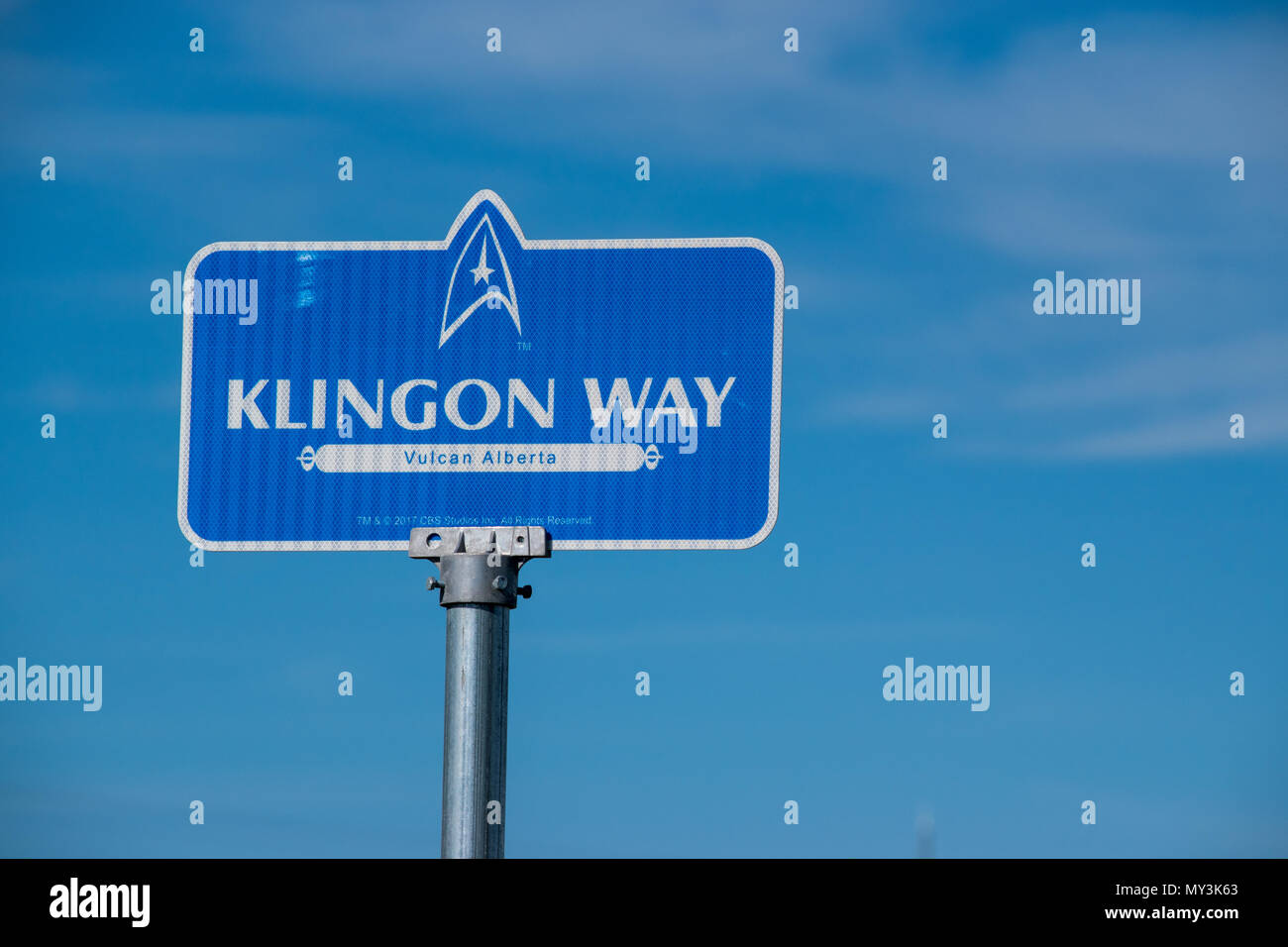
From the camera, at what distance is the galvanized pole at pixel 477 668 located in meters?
5.59

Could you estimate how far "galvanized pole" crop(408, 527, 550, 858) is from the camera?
18.3 ft

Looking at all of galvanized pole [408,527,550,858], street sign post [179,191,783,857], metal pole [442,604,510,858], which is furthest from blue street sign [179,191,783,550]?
metal pole [442,604,510,858]

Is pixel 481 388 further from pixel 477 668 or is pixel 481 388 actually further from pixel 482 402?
pixel 477 668

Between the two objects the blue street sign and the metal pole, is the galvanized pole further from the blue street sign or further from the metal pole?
the blue street sign

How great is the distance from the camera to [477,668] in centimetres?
573

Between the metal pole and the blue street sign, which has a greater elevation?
the blue street sign

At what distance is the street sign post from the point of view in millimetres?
5797

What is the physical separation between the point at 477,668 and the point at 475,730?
256mm

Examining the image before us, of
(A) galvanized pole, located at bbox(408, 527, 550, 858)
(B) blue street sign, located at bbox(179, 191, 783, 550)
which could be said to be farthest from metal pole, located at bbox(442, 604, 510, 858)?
(B) blue street sign, located at bbox(179, 191, 783, 550)

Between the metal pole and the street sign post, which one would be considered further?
the street sign post
